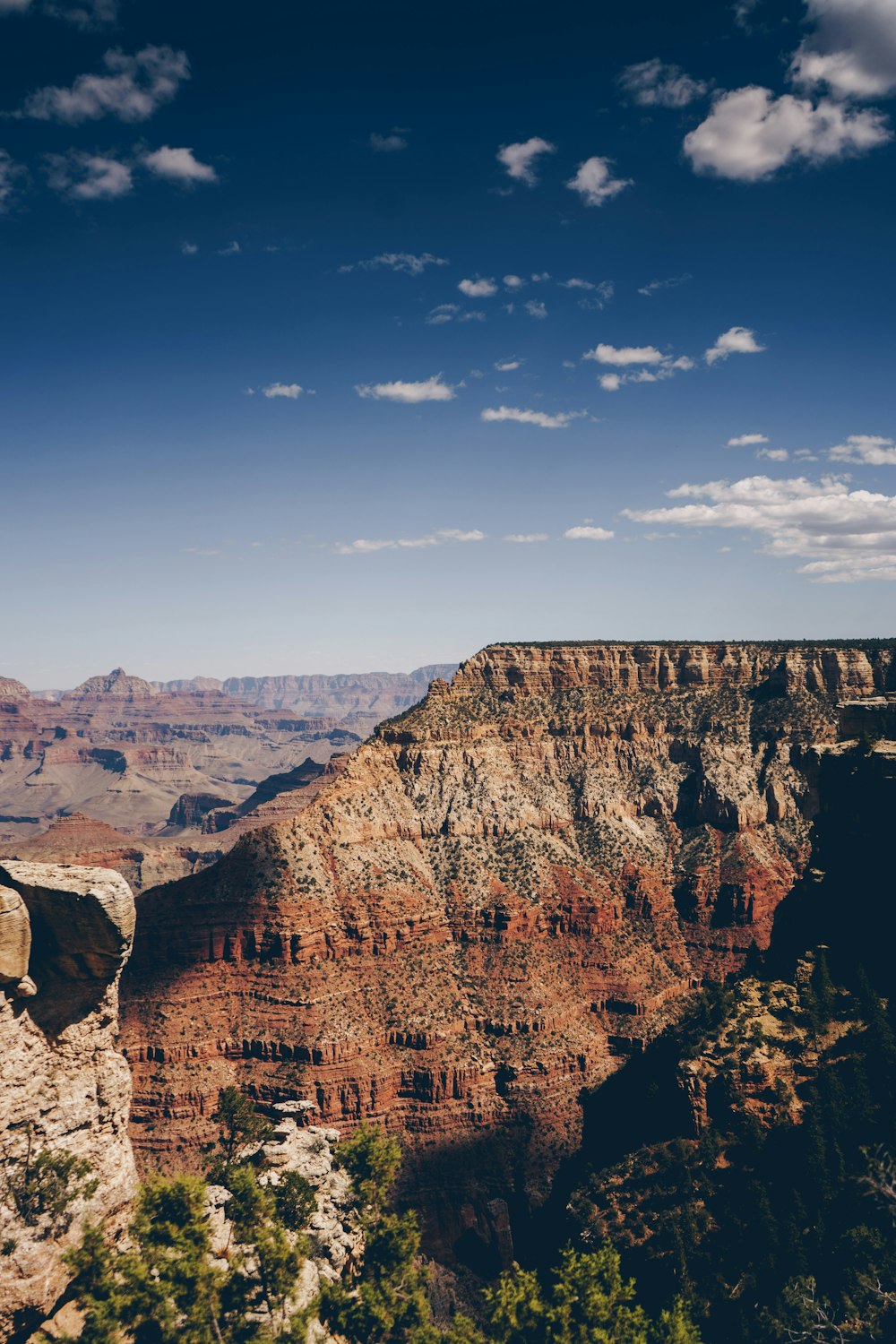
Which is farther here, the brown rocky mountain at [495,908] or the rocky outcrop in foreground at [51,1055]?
the brown rocky mountain at [495,908]

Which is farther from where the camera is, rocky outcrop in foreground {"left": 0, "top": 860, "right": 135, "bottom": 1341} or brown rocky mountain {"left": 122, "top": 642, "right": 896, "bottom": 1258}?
brown rocky mountain {"left": 122, "top": 642, "right": 896, "bottom": 1258}

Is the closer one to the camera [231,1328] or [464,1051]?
[231,1328]

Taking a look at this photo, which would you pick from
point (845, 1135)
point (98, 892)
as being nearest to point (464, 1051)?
point (845, 1135)

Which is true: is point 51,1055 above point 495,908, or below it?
above

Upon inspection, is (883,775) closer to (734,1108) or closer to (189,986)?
(734,1108)
